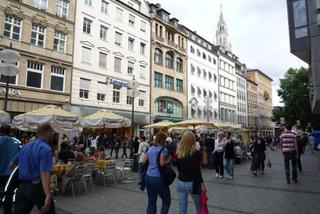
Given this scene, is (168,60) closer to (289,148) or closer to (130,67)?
(130,67)

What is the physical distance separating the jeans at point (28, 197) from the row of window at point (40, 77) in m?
21.1

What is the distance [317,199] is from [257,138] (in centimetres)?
564

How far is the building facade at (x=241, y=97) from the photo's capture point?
6999 centimetres

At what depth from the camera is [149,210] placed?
518 centimetres

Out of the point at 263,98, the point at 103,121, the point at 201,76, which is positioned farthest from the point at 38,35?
the point at 263,98

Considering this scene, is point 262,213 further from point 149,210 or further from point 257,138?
point 257,138

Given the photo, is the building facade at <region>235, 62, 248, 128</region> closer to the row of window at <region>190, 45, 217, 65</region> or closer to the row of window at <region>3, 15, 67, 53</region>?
the row of window at <region>190, 45, 217, 65</region>

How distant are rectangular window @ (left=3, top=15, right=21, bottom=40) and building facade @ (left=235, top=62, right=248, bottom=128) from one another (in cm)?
5480

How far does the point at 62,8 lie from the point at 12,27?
5757 mm

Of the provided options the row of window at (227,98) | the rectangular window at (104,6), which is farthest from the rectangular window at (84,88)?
the row of window at (227,98)

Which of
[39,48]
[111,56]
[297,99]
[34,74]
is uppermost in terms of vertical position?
[111,56]

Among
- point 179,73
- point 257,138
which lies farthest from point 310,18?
point 179,73

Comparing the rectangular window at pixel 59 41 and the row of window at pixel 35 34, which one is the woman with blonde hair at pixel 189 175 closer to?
the row of window at pixel 35 34

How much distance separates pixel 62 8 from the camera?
2750cm
